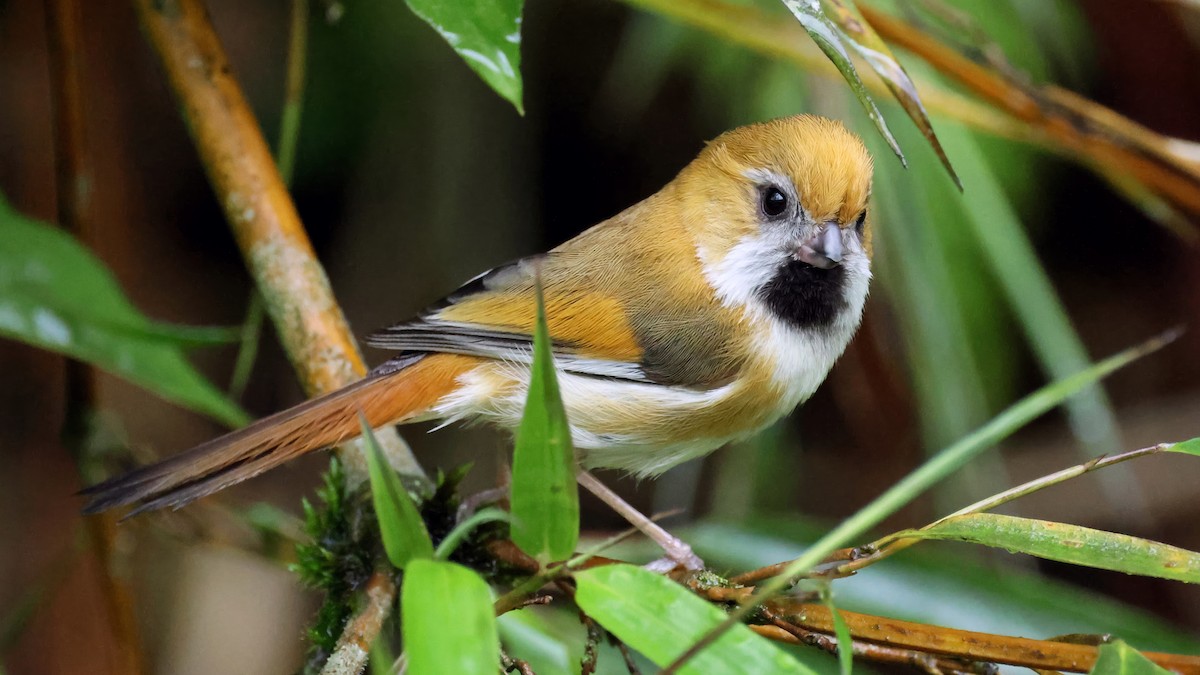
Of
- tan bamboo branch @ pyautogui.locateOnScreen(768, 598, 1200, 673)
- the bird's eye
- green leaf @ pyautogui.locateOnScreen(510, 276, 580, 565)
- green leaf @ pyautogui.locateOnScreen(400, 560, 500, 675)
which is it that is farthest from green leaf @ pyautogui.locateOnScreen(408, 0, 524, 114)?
the bird's eye

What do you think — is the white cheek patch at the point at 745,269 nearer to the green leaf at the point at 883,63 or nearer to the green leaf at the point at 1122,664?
the green leaf at the point at 883,63

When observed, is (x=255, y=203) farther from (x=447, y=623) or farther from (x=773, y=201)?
(x=447, y=623)

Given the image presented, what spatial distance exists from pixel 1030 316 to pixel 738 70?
92 cm

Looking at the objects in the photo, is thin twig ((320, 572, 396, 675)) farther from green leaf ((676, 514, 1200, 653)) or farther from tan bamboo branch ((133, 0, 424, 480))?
green leaf ((676, 514, 1200, 653))

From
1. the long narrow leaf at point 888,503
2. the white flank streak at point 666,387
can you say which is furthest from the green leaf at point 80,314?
the long narrow leaf at point 888,503

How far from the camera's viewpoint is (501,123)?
113 inches

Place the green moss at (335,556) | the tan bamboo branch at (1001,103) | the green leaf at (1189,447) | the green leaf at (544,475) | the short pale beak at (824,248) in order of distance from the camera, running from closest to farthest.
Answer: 1. the green leaf at (544,475)
2. the green leaf at (1189,447)
3. the green moss at (335,556)
4. the short pale beak at (824,248)
5. the tan bamboo branch at (1001,103)

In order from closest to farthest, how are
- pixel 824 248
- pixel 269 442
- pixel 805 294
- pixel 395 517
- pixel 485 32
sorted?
1. pixel 395 517
2. pixel 485 32
3. pixel 269 442
4. pixel 824 248
5. pixel 805 294

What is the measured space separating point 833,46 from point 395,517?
0.69 metres

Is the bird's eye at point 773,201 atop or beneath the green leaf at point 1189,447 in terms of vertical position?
atop

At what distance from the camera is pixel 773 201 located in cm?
184

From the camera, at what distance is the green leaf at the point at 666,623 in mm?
983

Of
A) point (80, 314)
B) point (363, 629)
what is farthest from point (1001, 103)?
point (80, 314)

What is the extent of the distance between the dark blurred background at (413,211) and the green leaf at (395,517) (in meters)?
1.47
